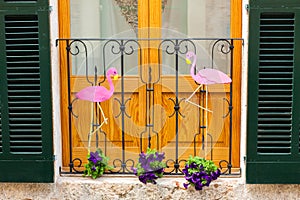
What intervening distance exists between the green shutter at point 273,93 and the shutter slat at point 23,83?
5.66 feet

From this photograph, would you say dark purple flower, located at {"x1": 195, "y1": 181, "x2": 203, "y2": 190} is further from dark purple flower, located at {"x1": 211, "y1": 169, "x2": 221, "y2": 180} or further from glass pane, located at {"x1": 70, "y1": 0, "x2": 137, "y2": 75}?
glass pane, located at {"x1": 70, "y1": 0, "x2": 137, "y2": 75}

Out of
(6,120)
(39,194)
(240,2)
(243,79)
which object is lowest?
(39,194)

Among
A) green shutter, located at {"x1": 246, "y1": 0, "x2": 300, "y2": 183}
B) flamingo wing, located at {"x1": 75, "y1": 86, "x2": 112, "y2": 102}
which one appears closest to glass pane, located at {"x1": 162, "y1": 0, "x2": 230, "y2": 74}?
green shutter, located at {"x1": 246, "y1": 0, "x2": 300, "y2": 183}

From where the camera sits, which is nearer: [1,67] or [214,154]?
[1,67]

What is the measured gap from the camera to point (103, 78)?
14.7 feet

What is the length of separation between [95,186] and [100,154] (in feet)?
0.88

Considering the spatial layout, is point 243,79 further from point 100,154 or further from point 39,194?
point 39,194

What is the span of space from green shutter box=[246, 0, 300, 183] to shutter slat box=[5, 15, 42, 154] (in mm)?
1724

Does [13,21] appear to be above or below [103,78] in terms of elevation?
above

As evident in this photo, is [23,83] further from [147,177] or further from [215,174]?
[215,174]

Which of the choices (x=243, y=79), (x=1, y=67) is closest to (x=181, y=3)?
(x=243, y=79)

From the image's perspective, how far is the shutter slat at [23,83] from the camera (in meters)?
4.13

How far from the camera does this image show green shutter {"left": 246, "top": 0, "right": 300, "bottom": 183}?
4031 mm

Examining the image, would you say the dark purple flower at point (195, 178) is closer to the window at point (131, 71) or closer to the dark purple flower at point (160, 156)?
the dark purple flower at point (160, 156)
